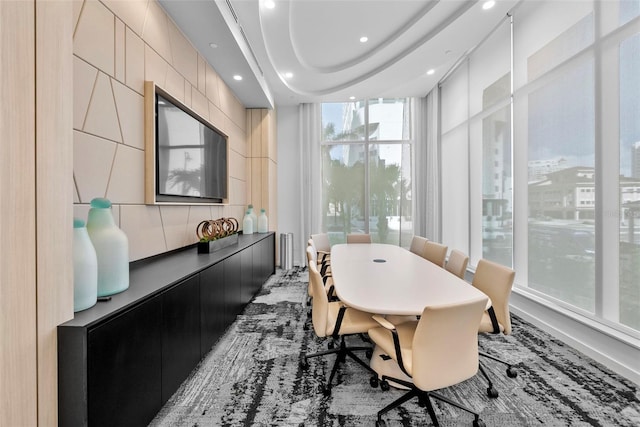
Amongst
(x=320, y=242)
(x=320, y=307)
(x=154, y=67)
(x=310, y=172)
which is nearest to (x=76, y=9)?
(x=154, y=67)

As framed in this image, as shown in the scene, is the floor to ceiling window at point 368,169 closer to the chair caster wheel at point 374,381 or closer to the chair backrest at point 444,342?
the chair caster wheel at point 374,381

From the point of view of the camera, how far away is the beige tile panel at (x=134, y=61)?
2.16 meters

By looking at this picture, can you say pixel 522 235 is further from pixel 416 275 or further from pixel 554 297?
pixel 416 275

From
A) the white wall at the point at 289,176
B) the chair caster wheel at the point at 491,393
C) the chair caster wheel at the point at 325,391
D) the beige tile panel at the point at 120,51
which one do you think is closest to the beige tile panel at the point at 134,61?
the beige tile panel at the point at 120,51

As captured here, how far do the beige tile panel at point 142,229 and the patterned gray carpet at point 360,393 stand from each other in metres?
1.09

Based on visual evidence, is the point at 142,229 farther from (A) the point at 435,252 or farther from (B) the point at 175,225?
(A) the point at 435,252

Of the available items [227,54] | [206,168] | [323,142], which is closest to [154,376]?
[206,168]

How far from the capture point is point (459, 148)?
495 centimetres

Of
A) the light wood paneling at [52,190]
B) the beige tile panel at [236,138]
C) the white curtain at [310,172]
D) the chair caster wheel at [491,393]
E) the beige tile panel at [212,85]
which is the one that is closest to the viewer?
the light wood paneling at [52,190]

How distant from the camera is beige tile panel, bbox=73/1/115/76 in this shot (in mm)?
1752

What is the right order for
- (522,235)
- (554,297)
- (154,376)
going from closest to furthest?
(154,376) → (554,297) → (522,235)

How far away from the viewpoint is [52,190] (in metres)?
1.14

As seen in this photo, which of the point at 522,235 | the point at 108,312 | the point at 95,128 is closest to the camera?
the point at 108,312

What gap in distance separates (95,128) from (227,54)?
210cm
